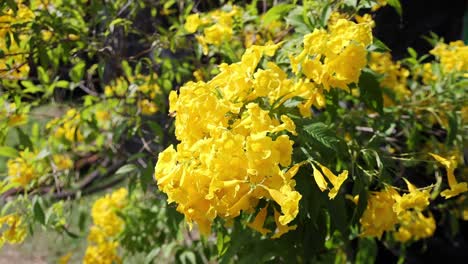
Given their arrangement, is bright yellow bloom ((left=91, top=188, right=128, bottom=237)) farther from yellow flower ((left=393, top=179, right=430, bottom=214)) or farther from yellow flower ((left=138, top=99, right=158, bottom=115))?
yellow flower ((left=393, top=179, right=430, bottom=214))

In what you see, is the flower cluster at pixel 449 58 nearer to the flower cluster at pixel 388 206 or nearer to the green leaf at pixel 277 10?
the green leaf at pixel 277 10

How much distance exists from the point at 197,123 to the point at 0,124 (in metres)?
1.26

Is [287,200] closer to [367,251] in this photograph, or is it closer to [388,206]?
[388,206]

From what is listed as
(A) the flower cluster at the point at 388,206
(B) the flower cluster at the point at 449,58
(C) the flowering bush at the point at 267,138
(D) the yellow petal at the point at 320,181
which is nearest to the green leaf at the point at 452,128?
(C) the flowering bush at the point at 267,138

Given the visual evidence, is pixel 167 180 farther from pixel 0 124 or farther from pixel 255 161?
pixel 0 124

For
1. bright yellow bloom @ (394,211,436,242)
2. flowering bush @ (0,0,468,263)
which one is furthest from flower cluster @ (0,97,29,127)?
bright yellow bloom @ (394,211,436,242)

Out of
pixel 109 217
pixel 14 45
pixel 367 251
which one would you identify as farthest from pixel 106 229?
pixel 367 251

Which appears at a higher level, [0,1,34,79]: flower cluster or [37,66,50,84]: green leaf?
[0,1,34,79]: flower cluster

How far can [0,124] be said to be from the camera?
2.13m

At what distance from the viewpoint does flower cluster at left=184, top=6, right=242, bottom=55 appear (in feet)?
6.96

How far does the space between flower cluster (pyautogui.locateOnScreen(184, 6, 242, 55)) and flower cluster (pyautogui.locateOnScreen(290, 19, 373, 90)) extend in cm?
78

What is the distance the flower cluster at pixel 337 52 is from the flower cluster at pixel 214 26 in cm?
78

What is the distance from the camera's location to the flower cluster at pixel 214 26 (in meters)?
2.12

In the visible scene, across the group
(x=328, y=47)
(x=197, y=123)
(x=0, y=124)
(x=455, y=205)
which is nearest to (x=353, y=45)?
(x=328, y=47)
